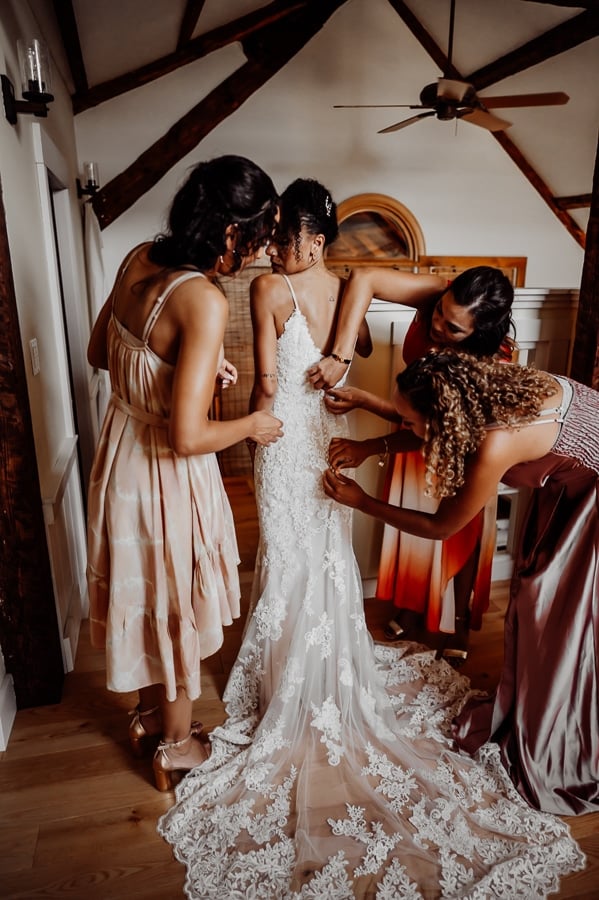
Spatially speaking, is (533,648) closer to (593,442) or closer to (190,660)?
(593,442)

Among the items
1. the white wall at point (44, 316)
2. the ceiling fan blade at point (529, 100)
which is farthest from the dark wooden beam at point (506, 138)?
the white wall at point (44, 316)

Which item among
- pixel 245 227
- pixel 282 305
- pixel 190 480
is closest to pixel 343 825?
pixel 190 480

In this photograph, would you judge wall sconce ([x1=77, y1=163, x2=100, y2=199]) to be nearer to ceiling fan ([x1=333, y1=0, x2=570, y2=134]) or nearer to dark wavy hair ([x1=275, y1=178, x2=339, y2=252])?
ceiling fan ([x1=333, y1=0, x2=570, y2=134])

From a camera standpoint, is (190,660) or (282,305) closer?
(190,660)

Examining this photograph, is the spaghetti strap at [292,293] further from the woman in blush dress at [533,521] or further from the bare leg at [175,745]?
the bare leg at [175,745]

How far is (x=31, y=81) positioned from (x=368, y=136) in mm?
3719

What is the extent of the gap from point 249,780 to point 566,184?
223 inches

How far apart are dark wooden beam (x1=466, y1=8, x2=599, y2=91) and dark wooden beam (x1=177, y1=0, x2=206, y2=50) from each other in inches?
69.4

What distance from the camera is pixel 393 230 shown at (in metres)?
5.26

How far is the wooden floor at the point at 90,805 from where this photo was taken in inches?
56.6

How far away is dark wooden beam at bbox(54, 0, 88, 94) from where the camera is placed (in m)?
3.01

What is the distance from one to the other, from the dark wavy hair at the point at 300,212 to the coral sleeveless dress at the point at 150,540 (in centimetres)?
52

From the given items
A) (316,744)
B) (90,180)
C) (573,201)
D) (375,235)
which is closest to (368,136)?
(375,235)

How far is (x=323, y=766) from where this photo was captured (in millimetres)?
1720
